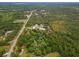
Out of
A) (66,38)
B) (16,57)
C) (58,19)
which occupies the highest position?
(58,19)

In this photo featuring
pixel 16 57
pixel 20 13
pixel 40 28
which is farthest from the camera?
pixel 20 13

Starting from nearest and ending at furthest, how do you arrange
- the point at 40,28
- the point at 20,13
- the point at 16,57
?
the point at 16,57 → the point at 40,28 → the point at 20,13

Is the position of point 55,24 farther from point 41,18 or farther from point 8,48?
point 8,48

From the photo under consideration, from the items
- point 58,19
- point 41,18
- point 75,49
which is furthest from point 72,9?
point 75,49

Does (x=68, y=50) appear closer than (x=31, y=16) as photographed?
Yes

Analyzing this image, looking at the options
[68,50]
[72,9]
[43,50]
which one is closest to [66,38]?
[68,50]

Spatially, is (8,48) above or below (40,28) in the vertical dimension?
below
